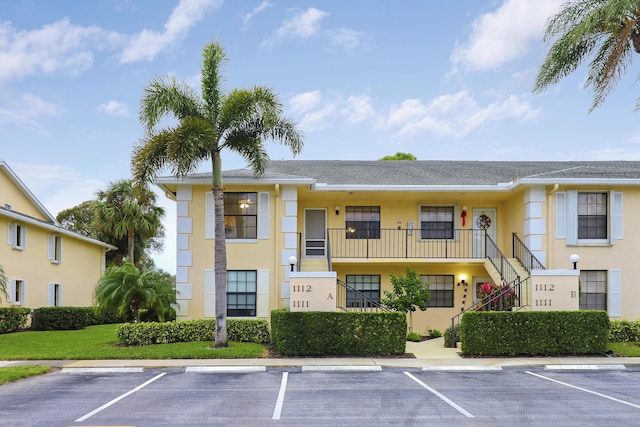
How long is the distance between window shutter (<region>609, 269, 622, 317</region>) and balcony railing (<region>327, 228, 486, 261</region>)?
165 inches

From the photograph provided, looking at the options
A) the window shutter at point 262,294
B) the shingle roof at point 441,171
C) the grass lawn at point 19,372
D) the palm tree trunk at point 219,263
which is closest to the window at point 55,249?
the shingle roof at point 441,171

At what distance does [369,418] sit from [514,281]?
9722 mm

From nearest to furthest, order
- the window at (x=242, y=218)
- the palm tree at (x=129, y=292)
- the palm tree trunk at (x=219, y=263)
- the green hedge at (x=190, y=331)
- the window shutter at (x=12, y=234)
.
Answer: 1. the palm tree trunk at (x=219, y=263)
2. the green hedge at (x=190, y=331)
3. the palm tree at (x=129, y=292)
4. the window at (x=242, y=218)
5. the window shutter at (x=12, y=234)

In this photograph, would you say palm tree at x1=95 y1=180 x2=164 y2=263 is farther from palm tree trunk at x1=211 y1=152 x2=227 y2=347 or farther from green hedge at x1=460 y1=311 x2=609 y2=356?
green hedge at x1=460 y1=311 x2=609 y2=356

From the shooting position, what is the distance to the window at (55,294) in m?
26.7

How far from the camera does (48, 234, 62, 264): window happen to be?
88.7 feet

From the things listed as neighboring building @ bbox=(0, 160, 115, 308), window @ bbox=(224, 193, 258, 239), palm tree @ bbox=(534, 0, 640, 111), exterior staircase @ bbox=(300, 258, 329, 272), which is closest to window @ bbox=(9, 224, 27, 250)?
neighboring building @ bbox=(0, 160, 115, 308)

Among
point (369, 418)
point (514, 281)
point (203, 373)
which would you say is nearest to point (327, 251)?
point (514, 281)

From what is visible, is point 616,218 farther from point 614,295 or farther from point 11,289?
point 11,289

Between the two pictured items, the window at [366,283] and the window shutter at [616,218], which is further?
the window at [366,283]

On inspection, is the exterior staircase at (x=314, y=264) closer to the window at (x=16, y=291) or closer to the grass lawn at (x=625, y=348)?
the grass lawn at (x=625, y=348)

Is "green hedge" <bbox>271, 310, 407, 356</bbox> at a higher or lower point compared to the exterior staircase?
lower

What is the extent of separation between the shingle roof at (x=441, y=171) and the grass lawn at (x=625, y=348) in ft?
16.8

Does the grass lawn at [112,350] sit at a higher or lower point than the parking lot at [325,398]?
lower
